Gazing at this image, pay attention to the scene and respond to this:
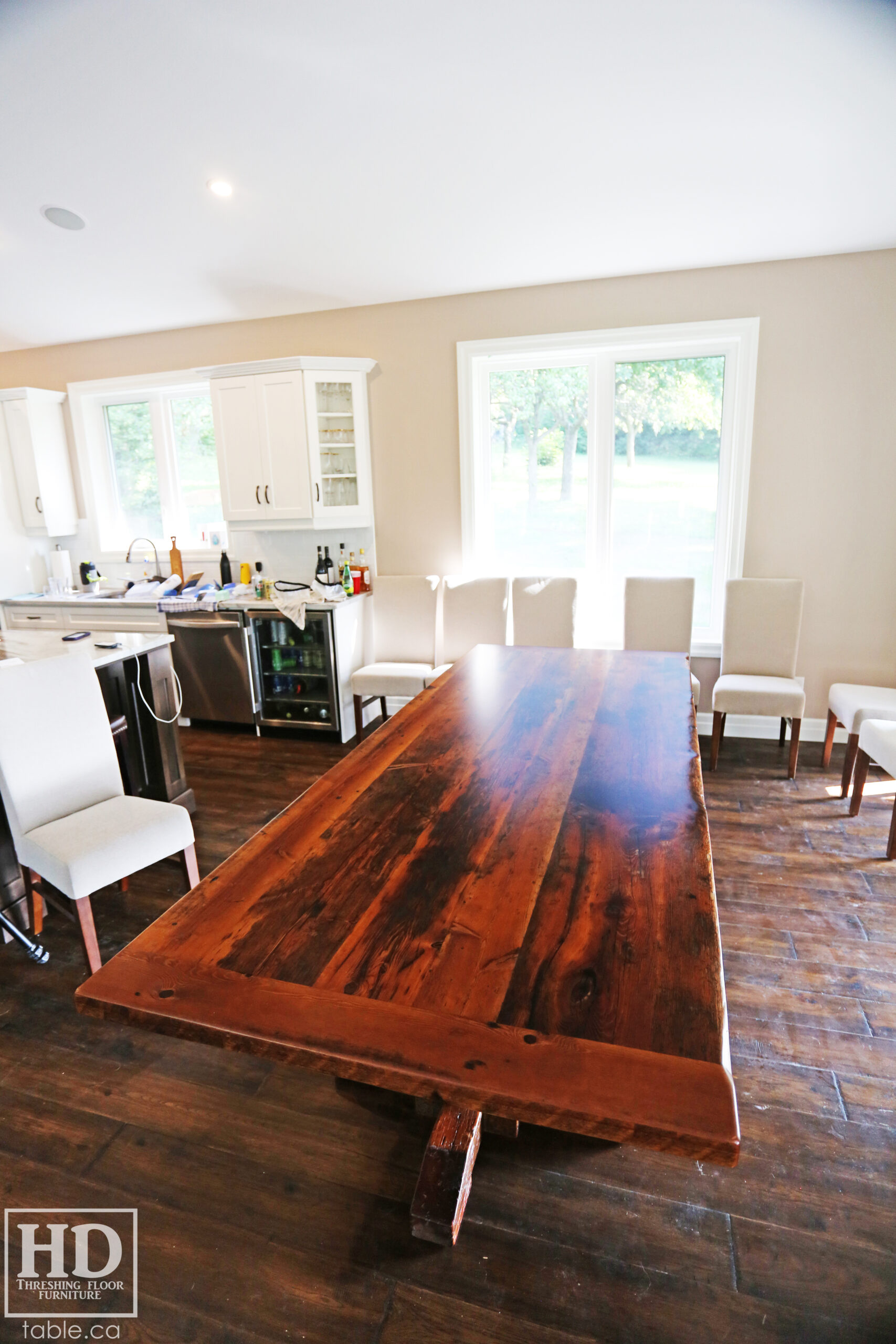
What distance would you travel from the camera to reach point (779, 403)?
12.4 feet

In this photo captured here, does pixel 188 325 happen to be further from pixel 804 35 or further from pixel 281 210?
pixel 804 35

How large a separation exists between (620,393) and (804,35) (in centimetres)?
185

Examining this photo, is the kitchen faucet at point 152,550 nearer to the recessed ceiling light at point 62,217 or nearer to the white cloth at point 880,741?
the recessed ceiling light at point 62,217

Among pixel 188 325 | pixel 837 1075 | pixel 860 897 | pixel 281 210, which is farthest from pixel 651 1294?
pixel 188 325

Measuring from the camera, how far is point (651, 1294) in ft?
4.33

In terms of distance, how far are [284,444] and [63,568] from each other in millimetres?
2082

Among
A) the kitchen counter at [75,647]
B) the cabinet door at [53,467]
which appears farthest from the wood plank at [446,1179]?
the cabinet door at [53,467]

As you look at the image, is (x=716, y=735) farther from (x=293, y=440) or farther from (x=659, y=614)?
(x=293, y=440)

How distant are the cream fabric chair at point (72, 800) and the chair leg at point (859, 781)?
2764 mm

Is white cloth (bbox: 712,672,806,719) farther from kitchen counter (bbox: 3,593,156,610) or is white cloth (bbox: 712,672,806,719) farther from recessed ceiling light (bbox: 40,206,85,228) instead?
recessed ceiling light (bbox: 40,206,85,228)

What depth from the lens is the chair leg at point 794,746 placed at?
3.49m

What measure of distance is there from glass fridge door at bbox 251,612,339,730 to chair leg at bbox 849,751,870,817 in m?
2.74

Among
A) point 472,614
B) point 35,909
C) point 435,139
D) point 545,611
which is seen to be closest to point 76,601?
point 472,614

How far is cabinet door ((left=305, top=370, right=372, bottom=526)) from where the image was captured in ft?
14.0
